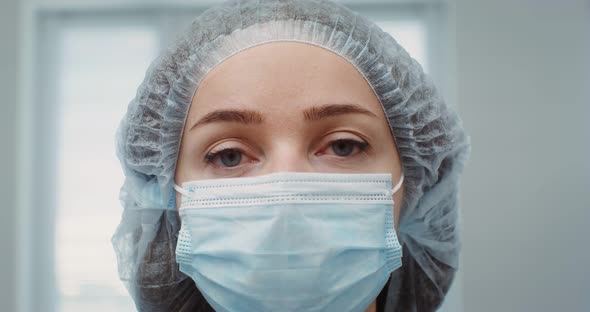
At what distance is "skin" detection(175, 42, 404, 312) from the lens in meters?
0.95

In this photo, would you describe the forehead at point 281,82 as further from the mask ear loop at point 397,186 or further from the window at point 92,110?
the window at point 92,110

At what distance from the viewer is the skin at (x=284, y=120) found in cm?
95

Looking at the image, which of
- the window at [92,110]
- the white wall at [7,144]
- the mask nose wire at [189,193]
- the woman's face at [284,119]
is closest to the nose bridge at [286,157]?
the woman's face at [284,119]

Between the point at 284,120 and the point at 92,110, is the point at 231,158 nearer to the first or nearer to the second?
the point at 284,120

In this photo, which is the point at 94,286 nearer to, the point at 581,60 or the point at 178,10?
the point at 178,10

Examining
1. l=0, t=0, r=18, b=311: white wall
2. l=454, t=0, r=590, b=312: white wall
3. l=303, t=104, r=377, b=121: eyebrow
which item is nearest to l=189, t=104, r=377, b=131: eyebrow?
l=303, t=104, r=377, b=121: eyebrow

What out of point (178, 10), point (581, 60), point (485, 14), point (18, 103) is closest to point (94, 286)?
point (18, 103)

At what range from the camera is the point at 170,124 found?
1.07 meters

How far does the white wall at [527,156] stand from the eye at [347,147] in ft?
5.79

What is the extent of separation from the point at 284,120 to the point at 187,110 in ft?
0.79

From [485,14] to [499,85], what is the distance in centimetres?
42

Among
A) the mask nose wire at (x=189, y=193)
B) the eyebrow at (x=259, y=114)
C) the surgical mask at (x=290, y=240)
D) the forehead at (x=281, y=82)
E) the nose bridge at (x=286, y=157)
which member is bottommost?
the surgical mask at (x=290, y=240)

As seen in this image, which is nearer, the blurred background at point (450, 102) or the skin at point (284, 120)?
the skin at point (284, 120)

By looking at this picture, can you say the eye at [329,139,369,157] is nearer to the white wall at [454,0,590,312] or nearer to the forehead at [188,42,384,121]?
the forehead at [188,42,384,121]
